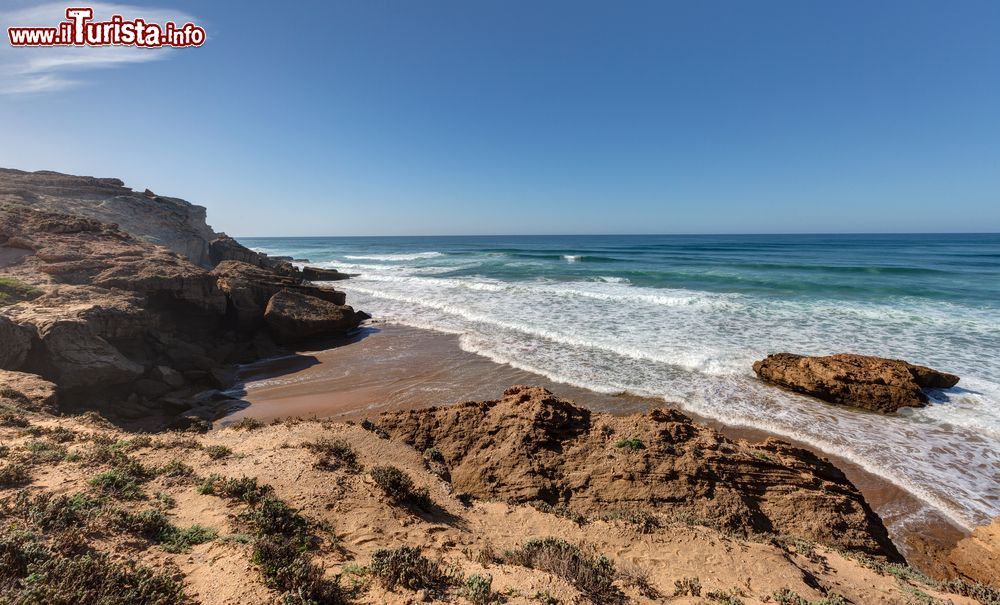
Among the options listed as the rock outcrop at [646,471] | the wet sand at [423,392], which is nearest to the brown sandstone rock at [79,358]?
the wet sand at [423,392]

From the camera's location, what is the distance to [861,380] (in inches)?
382

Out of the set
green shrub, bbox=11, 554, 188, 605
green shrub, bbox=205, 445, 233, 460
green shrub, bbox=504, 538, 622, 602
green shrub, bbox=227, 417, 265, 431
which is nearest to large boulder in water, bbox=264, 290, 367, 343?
green shrub, bbox=227, 417, 265, 431

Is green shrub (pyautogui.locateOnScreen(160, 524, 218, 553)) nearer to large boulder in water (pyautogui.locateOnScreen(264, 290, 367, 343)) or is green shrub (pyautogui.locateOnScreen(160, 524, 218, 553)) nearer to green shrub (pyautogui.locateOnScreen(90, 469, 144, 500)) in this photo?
Answer: green shrub (pyautogui.locateOnScreen(90, 469, 144, 500))

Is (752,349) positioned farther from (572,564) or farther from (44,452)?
(44,452)

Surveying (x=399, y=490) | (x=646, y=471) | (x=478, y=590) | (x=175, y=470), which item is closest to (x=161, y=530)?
(x=175, y=470)

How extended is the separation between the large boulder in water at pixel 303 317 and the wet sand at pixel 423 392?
1312mm

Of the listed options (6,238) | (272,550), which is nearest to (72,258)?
(6,238)

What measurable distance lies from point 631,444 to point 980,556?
4.42 meters

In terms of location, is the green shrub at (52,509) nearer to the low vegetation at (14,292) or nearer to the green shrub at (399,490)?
the green shrub at (399,490)

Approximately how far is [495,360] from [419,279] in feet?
72.3

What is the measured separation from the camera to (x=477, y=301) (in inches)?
899

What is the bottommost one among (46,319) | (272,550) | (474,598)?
(474,598)

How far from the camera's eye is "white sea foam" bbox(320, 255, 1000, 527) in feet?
25.0

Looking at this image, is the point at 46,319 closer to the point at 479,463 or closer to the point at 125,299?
the point at 125,299
